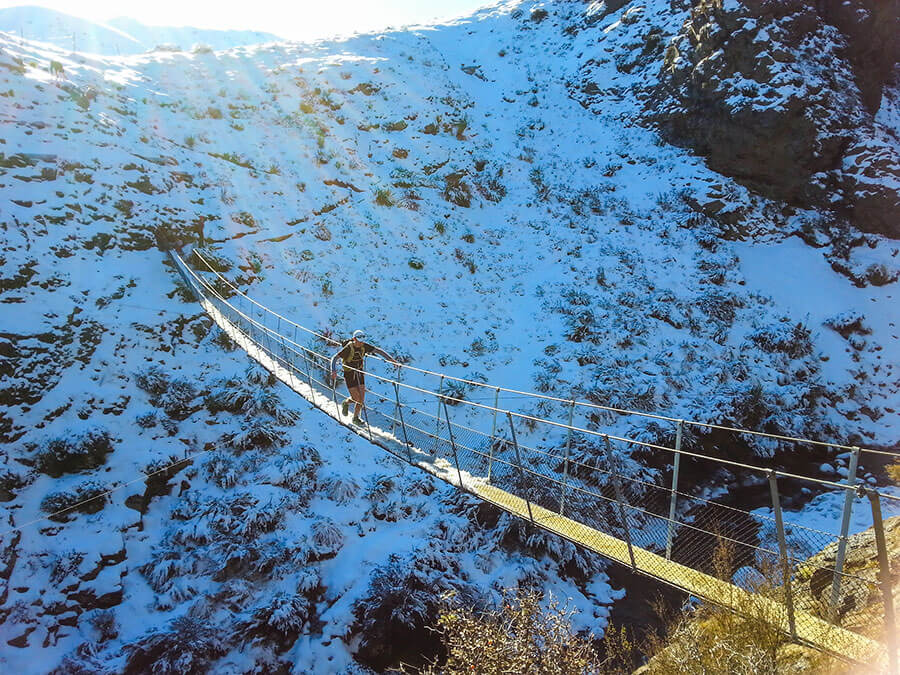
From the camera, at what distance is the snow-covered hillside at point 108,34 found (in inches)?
927

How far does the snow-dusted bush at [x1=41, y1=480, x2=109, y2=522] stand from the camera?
23.4ft

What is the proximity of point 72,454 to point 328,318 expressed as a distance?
5578mm

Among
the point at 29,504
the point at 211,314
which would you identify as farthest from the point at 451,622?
the point at 211,314

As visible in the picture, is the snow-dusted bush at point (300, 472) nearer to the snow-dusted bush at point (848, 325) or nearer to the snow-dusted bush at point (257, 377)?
the snow-dusted bush at point (257, 377)

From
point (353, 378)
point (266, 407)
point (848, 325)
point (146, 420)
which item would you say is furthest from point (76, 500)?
point (848, 325)

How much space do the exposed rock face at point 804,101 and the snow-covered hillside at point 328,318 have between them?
88 cm

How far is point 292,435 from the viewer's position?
9.29 metres

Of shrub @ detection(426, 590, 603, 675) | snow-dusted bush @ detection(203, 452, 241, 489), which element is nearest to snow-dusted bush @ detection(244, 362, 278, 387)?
snow-dusted bush @ detection(203, 452, 241, 489)

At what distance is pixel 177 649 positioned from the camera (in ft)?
20.4

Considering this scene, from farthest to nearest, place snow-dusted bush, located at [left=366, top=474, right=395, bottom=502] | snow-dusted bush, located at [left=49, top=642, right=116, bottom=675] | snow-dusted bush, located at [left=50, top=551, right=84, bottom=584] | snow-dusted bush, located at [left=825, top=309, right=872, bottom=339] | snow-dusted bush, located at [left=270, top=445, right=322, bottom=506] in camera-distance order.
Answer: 1. snow-dusted bush, located at [left=825, top=309, right=872, bottom=339]
2. snow-dusted bush, located at [left=366, top=474, right=395, bottom=502]
3. snow-dusted bush, located at [left=270, top=445, right=322, bottom=506]
4. snow-dusted bush, located at [left=50, top=551, right=84, bottom=584]
5. snow-dusted bush, located at [left=49, top=642, right=116, bottom=675]

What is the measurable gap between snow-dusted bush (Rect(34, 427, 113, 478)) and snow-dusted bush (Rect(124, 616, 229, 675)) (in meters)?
2.90

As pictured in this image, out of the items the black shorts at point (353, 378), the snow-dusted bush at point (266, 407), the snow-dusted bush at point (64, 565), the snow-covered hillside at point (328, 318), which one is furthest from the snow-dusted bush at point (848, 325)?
the snow-dusted bush at point (64, 565)

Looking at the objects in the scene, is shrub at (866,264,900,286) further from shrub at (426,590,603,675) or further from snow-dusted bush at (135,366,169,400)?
snow-dusted bush at (135,366,169,400)

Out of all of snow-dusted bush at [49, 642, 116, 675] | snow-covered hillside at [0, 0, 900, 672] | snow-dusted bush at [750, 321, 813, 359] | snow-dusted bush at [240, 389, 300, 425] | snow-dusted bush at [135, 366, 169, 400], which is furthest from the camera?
snow-dusted bush at [750, 321, 813, 359]
